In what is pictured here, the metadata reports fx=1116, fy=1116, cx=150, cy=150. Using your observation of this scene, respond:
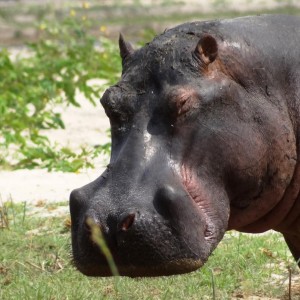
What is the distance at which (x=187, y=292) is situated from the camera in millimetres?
4723

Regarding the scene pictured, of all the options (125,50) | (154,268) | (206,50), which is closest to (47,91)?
(125,50)

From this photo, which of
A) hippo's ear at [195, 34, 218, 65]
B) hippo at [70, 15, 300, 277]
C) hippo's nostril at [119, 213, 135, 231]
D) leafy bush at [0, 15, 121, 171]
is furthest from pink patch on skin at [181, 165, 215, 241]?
leafy bush at [0, 15, 121, 171]

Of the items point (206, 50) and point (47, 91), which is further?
point (47, 91)

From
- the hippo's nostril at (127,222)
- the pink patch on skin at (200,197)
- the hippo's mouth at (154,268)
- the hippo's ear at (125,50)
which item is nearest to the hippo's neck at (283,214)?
the pink patch on skin at (200,197)

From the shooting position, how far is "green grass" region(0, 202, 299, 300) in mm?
4641

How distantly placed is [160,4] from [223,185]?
15204 millimetres

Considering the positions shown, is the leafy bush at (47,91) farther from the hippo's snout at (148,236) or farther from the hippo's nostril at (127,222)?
the hippo's nostril at (127,222)

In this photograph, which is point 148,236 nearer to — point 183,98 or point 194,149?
point 194,149

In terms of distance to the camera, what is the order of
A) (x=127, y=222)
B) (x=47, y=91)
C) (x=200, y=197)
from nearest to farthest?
(x=127, y=222) < (x=200, y=197) < (x=47, y=91)

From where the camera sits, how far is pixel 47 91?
936 cm

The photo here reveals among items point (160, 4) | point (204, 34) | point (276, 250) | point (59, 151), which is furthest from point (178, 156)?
point (160, 4)

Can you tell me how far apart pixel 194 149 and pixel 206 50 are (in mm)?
371

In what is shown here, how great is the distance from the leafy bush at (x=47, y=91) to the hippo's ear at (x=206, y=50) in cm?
350

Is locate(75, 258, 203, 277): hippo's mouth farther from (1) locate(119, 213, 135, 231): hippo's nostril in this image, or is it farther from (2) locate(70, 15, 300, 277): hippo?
(1) locate(119, 213, 135, 231): hippo's nostril
